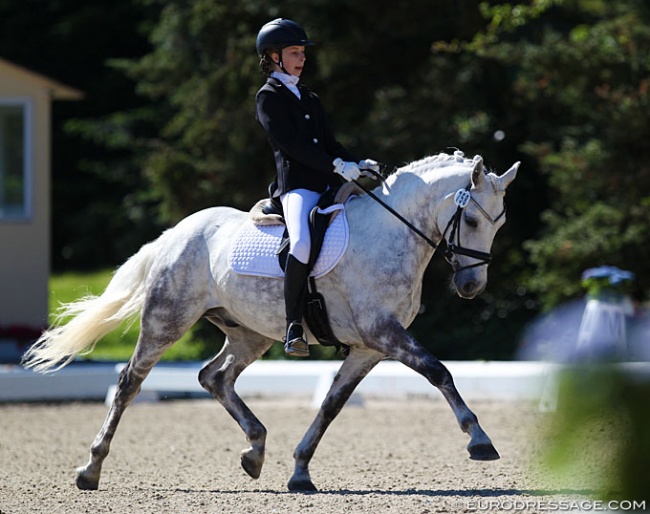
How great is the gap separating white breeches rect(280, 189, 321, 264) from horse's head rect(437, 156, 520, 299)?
76 cm

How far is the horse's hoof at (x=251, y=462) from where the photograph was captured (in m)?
6.38

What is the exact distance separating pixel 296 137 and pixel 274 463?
Answer: 258 centimetres

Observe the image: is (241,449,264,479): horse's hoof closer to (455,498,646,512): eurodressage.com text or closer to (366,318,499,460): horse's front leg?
(366,318,499,460): horse's front leg

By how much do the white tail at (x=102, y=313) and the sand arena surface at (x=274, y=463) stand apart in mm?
812

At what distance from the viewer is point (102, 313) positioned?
6984 mm

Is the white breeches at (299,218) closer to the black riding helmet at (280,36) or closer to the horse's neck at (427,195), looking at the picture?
the horse's neck at (427,195)

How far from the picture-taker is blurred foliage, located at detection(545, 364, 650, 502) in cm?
220

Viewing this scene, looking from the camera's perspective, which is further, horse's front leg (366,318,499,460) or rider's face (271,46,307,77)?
rider's face (271,46,307,77)

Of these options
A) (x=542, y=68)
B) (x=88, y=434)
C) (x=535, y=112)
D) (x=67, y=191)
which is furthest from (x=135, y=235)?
(x=88, y=434)

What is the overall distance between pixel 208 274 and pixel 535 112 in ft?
34.2

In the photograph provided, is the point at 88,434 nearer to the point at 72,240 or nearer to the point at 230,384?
the point at 230,384

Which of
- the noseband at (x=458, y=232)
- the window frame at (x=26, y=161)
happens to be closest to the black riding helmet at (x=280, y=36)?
the noseband at (x=458, y=232)

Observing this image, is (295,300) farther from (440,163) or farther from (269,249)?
(440,163)

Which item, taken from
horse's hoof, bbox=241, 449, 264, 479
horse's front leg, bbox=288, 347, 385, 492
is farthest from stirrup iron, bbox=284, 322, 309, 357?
horse's hoof, bbox=241, 449, 264, 479
